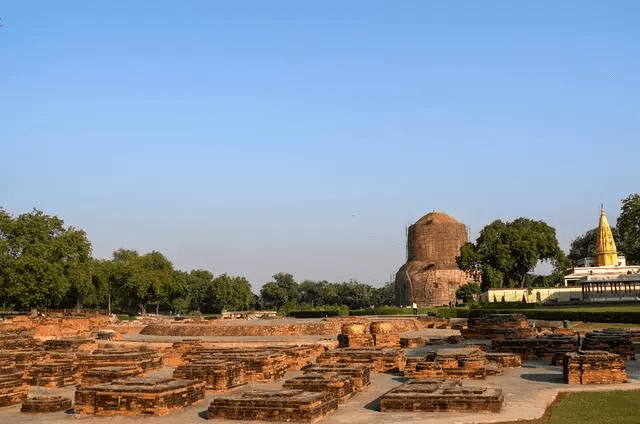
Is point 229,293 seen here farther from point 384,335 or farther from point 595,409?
point 595,409

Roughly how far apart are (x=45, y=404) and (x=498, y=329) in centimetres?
1579

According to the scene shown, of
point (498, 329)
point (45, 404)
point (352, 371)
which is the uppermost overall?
point (498, 329)

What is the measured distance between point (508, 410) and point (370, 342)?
10294 mm

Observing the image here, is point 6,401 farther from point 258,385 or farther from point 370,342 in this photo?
point 370,342

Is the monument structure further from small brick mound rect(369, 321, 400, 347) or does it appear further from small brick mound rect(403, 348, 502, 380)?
small brick mound rect(403, 348, 502, 380)

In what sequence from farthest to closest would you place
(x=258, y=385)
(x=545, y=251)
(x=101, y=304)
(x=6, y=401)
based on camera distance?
(x=101, y=304), (x=545, y=251), (x=258, y=385), (x=6, y=401)

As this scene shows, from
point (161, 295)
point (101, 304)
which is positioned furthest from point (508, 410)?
point (101, 304)

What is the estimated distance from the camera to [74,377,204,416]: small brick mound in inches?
432

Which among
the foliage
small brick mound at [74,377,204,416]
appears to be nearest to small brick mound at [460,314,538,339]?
small brick mound at [74,377,204,416]

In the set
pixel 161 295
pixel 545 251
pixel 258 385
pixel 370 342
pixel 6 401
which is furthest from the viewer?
pixel 161 295

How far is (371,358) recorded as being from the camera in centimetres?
1645

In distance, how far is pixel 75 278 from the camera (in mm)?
46062

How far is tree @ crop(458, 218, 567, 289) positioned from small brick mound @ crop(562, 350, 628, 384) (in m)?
41.9

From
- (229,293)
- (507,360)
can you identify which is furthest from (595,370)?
(229,293)
